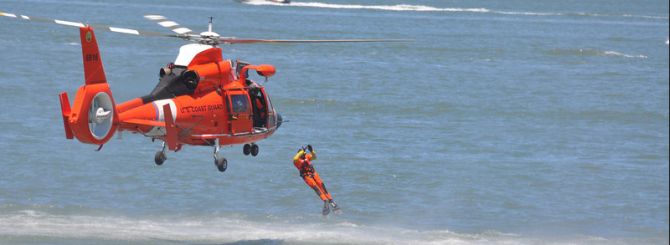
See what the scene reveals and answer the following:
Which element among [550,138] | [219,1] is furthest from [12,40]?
[219,1]

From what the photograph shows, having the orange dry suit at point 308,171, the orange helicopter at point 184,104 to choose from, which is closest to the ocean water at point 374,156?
the orange helicopter at point 184,104

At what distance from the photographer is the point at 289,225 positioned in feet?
110

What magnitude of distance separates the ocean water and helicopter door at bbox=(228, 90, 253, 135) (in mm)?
1743

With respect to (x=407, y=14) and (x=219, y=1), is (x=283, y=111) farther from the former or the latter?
(x=219, y=1)

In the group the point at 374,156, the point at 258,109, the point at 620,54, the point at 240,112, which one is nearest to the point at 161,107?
the point at 240,112

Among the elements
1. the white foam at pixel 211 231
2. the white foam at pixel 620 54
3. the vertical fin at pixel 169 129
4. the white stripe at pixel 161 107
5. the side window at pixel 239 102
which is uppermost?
the white foam at pixel 620 54

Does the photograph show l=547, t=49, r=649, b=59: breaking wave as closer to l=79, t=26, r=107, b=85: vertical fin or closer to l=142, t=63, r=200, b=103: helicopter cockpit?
l=142, t=63, r=200, b=103: helicopter cockpit

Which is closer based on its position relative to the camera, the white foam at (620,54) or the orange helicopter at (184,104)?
the orange helicopter at (184,104)

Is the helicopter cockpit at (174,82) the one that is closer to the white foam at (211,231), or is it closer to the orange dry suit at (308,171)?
the orange dry suit at (308,171)

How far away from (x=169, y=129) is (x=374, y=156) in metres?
21.9

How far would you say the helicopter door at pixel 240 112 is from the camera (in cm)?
2616

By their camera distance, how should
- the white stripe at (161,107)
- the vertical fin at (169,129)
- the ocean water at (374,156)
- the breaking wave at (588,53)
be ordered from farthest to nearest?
the breaking wave at (588,53) < the ocean water at (374,156) < the white stripe at (161,107) < the vertical fin at (169,129)

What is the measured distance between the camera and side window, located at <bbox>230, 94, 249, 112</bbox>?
2625 cm

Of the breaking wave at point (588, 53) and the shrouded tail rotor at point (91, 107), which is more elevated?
the breaking wave at point (588, 53)
